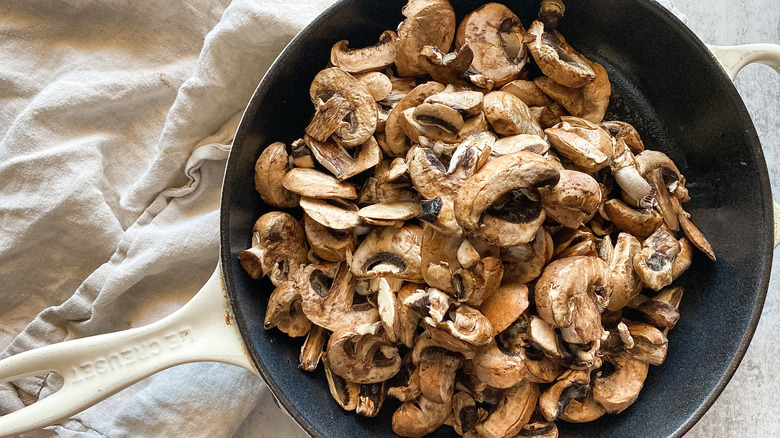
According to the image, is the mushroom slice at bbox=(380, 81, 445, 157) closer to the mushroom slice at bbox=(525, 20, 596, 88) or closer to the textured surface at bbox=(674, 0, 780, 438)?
the mushroom slice at bbox=(525, 20, 596, 88)

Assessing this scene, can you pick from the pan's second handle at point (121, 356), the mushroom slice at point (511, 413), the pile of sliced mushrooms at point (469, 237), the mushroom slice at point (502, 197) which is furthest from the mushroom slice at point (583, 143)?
the pan's second handle at point (121, 356)

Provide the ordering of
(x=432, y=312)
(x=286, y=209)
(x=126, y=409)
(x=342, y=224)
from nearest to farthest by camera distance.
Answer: (x=432, y=312) → (x=342, y=224) → (x=286, y=209) → (x=126, y=409)

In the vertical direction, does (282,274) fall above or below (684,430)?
above

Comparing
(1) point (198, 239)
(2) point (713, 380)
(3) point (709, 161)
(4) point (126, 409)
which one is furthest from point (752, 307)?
(4) point (126, 409)

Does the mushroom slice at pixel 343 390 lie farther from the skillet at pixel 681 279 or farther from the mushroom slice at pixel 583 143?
the mushroom slice at pixel 583 143

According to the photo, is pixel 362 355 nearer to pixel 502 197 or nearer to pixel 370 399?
pixel 370 399

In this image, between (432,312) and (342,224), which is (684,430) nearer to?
(432,312)

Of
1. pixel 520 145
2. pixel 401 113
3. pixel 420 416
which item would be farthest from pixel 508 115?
pixel 420 416
